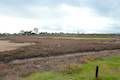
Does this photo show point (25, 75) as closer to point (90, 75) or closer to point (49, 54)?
point (90, 75)

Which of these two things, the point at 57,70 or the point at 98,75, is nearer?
the point at 98,75

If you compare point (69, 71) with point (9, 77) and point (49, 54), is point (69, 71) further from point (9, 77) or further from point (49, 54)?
point (49, 54)

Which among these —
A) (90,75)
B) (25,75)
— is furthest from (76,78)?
(25,75)

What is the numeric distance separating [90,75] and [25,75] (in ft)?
23.2

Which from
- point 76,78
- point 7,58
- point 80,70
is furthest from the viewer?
point 7,58

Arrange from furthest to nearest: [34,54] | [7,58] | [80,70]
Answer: [34,54]
[7,58]
[80,70]

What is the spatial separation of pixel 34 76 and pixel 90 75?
5752mm

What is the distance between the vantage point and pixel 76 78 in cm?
2302

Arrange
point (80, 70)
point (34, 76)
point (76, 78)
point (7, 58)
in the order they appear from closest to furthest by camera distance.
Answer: point (76, 78), point (34, 76), point (80, 70), point (7, 58)

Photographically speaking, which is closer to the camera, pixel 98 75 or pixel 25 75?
pixel 98 75

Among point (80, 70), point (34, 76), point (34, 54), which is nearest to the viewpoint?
point (34, 76)

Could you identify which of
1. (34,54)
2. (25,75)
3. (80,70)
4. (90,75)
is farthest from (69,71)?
(34,54)

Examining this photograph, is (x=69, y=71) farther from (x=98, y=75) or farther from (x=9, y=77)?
(x=9, y=77)

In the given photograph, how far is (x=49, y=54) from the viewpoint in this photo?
168 ft
